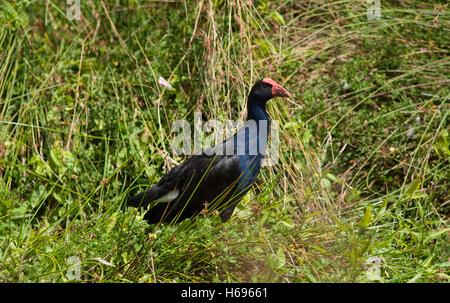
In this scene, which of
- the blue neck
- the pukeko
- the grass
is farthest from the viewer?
the blue neck

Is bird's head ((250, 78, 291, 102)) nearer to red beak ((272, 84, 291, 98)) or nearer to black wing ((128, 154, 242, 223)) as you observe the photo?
red beak ((272, 84, 291, 98))

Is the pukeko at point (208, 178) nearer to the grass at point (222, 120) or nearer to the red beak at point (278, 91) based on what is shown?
the grass at point (222, 120)

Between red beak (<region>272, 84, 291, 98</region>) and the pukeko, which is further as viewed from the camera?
red beak (<region>272, 84, 291, 98</region>)

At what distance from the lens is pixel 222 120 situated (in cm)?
323

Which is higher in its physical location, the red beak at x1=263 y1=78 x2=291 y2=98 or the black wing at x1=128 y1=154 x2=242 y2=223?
the red beak at x1=263 y1=78 x2=291 y2=98

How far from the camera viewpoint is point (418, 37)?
12.5 ft

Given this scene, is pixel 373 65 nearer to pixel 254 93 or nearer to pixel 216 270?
pixel 254 93

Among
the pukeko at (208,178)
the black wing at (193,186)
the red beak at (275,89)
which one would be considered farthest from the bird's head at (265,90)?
the black wing at (193,186)

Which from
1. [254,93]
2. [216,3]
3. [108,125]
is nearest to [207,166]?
[254,93]

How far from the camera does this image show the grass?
2506 millimetres

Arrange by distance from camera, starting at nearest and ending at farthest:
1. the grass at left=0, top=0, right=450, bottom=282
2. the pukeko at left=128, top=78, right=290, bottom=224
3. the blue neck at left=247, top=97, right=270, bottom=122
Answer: the grass at left=0, top=0, right=450, bottom=282, the pukeko at left=128, top=78, right=290, bottom=224, the blue neck at left=247, top=97, right=270, bottom=122

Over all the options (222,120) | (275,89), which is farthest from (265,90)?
(222,120)

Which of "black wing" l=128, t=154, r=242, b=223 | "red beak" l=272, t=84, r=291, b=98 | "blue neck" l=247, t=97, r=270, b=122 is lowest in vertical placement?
"black wing" l=128, t=154, r=242, b=223

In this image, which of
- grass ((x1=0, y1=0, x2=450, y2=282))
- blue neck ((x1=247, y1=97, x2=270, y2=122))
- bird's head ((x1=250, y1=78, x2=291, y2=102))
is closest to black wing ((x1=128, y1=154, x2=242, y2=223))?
grass ((x1=0, y1=0, x2=450, y2=282))
